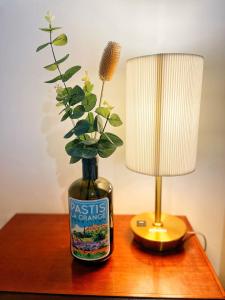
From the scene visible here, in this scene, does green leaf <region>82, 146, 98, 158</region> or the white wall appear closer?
green leaf <region>82, 146, 98, 158</region>

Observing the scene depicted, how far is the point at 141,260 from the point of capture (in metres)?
0.64

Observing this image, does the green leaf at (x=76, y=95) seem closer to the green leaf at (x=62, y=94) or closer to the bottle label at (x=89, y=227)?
the green leaf at (x=62, y=94)

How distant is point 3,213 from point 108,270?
24.4 inches

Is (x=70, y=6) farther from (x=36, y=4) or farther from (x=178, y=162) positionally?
(x=178, y=162)

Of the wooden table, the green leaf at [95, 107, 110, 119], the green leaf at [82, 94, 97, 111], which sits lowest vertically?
the wooden table

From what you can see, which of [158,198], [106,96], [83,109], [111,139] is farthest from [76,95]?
[158,198]

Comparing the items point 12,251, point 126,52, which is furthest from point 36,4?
point 12,251

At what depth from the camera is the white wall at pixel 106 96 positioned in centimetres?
80

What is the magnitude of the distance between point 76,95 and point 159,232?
0.50 metres

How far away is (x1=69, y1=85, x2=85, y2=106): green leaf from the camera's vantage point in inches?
22.3

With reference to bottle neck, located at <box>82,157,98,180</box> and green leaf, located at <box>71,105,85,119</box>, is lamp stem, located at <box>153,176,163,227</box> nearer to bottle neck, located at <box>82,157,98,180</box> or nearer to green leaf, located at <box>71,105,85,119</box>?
bottle neck, located at <box>82,157,98,180</box>

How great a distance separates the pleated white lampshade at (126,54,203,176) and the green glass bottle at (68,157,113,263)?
5.2 inches

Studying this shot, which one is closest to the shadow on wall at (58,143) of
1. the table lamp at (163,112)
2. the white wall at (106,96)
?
the white wall at (106,96)

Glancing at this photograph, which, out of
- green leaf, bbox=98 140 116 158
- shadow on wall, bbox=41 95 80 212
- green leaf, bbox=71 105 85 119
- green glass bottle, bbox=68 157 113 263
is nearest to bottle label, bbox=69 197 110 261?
green glass bottle, bbox=68 157 113 263
